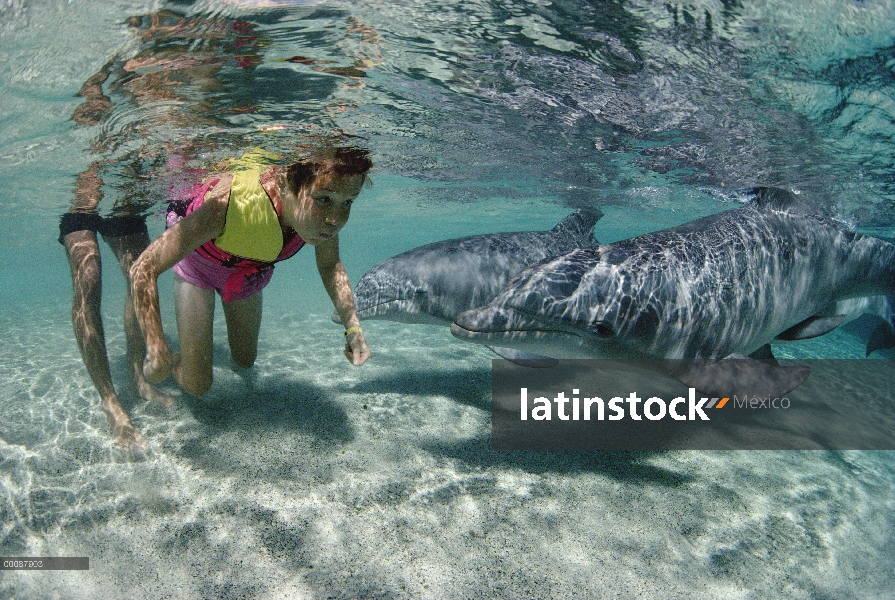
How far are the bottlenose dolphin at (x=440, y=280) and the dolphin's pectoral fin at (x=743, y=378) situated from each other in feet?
7.24

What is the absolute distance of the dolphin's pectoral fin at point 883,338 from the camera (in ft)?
22.3

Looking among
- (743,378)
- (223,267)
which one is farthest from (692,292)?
(223,267)

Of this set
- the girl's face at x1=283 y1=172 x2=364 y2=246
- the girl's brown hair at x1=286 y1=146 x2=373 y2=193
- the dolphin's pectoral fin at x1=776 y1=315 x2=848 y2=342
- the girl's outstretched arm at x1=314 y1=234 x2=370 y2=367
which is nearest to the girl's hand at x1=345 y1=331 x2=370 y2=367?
the girl's outstretched arm at x1=314 y1=234 x2=370 y2=367

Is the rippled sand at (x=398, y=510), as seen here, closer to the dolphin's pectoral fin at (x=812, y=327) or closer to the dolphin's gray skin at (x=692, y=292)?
the dolphin's gray skin at (x=692, y=292)

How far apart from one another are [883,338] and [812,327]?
98.9 inches

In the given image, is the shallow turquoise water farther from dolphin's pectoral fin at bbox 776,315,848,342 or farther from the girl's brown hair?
the girl's brown hair

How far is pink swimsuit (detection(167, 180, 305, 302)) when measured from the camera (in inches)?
185

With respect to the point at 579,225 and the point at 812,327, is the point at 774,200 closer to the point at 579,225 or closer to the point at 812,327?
the point at 812,327

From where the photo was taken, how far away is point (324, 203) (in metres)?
3.80

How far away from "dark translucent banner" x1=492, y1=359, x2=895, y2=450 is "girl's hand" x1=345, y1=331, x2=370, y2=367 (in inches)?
72.6

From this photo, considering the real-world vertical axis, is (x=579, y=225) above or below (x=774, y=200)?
below

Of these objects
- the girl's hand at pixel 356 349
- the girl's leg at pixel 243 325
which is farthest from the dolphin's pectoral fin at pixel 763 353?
the girl's leg at pixel 243 325

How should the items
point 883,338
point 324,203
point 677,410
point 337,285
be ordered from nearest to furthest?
point 324,203 < point 337,285 < point 677,410 < point 883,338

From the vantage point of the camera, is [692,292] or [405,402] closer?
[692,292]
